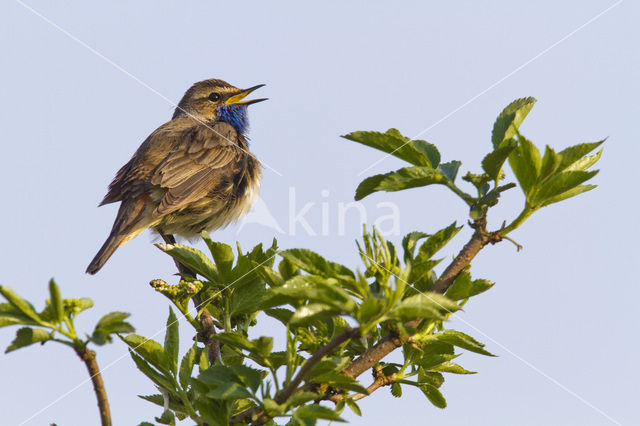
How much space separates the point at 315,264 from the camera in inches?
98.0

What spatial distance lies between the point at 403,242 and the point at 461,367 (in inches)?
30.9

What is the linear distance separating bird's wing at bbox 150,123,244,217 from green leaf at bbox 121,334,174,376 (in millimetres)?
4623

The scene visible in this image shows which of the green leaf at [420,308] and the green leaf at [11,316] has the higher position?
the green leaf at [11,316]

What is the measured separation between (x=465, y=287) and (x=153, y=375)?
4.65 feet

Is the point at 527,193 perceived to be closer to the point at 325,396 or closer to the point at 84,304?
the point at 325,396

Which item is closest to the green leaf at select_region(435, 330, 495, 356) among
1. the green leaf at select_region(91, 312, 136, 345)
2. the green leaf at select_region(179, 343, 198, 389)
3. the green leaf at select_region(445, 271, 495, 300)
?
the green leaf at select_region(445, 271, 495, 300)

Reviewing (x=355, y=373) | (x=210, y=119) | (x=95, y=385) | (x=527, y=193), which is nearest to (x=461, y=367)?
(x=355, y=373)

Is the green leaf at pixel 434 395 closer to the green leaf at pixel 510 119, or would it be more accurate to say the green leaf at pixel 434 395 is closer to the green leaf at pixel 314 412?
the green leaf at pixel 314 412

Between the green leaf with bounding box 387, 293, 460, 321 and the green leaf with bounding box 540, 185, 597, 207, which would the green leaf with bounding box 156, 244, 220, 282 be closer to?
the green leaf with bounding box 387, 293, 460, 321

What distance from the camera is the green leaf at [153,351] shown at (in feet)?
10.0

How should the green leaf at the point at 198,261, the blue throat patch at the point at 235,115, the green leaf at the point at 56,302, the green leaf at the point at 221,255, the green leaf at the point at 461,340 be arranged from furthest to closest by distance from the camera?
the blue throat patch at the point at 235,115 → the green leaf at the point at 198,261 → the green leaf at the point at 221,255 → the green leaf at the point at 461,340 → the green leaf at the point at 56,302

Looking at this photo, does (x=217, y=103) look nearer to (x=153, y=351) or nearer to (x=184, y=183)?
(x=184, y=183)

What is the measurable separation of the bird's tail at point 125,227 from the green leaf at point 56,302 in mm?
4903

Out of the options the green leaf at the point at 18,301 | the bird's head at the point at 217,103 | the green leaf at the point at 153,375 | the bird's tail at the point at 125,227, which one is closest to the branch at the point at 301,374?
the green leaf at the point at 153,375
